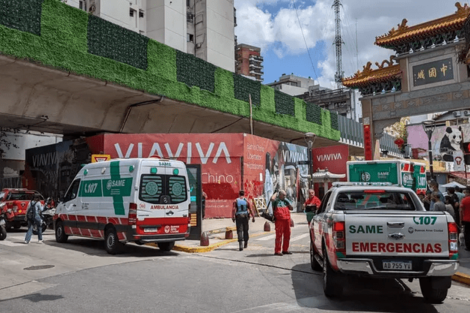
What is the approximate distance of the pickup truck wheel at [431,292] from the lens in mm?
6836

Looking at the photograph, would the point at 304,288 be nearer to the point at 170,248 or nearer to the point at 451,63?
the point at 170,248

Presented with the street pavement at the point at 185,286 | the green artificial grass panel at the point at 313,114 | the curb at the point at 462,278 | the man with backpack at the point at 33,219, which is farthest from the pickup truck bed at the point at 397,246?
the green artificial grass panel at the point at 313,114

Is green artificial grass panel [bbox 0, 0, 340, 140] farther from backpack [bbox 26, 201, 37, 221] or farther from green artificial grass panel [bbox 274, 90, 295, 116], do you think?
backpack [bbox 26, 201, 37, 221]

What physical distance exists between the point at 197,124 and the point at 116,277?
21.9 m

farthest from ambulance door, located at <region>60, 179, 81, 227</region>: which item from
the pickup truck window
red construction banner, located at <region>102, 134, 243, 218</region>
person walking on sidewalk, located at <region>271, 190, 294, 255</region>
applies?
red construction banner, located at <region>102, 134, 243, 218</region>

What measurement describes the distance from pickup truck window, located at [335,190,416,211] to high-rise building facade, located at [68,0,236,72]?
40.7m

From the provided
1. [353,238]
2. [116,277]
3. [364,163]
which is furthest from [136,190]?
[364,163]

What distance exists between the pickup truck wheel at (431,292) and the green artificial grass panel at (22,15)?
17.6 meters

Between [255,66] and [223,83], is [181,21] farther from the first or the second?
[255,66]

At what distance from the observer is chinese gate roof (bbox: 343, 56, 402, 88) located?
31781mm

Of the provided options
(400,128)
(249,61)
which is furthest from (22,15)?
(249,61)

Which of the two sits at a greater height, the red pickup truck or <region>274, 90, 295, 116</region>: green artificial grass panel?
<region>274, 90, 295, 116</region>: green artificial grass panel

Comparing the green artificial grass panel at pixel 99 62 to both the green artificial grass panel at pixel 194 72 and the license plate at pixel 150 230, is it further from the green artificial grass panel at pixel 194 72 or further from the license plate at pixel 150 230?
the license plate at pixel 150 230

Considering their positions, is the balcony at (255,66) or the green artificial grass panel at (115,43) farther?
the balcony at (255,66)
